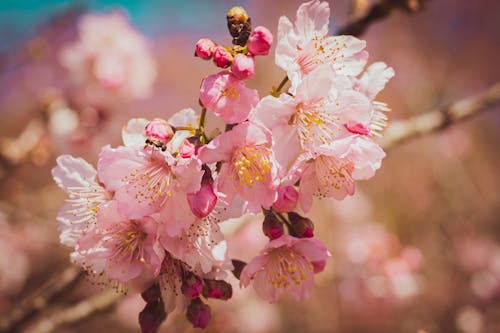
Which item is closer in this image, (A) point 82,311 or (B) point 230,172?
(B) point 230,172

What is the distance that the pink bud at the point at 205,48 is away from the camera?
95 centimetres

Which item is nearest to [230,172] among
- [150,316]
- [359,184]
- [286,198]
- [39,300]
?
[286,198]

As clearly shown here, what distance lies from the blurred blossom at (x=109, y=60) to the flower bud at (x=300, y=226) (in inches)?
73.1

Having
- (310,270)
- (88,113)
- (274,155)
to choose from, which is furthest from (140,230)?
(88,113)

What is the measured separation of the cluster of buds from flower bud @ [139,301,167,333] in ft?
2.19

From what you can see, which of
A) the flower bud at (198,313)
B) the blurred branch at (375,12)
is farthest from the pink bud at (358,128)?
the blurred branch at (375,12)

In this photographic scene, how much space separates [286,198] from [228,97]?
30cm

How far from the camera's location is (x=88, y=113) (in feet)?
8.21

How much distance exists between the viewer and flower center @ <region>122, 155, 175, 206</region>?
93 cm

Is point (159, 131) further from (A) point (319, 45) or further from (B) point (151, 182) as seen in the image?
(A) point (319, 45)

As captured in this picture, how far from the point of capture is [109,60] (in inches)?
103

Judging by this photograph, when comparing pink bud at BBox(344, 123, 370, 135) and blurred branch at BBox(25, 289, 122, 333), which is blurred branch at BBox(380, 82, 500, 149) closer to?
pink bud at BBox(344, 123, 370, 135)

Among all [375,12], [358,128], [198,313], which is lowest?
[198,313]

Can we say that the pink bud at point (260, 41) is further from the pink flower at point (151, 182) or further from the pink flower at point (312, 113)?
the pink flower at point (151, 182)
